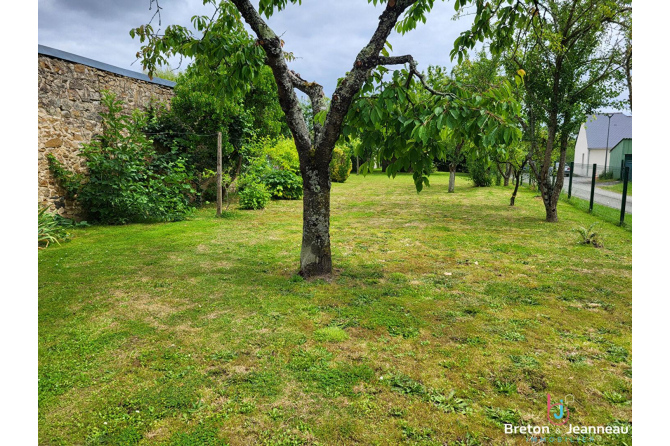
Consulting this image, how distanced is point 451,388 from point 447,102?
2565 mm

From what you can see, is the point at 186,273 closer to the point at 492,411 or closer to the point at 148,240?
the point at 148,240

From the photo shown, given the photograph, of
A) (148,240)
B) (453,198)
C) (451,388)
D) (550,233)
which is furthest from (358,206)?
(451,388)

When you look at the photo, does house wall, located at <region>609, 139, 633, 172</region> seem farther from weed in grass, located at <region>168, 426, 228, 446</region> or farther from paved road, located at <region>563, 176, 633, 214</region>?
weed in grass, located at <region>168, 426, 228, 446</region>

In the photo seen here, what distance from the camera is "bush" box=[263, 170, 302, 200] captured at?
13977 mm

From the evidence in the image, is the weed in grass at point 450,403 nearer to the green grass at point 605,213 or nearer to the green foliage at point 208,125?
the green grass at point 605,213

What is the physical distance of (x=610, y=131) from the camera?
3803 centimetres

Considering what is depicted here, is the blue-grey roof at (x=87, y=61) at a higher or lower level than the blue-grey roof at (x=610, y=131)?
lower

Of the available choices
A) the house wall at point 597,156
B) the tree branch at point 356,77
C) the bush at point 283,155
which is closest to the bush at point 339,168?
the bush at point 283,155

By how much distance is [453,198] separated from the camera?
589 inches

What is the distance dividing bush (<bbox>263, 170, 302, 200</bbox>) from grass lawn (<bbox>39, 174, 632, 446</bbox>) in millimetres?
7436

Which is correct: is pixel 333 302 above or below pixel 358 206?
below

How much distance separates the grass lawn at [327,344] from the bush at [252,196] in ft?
15.8

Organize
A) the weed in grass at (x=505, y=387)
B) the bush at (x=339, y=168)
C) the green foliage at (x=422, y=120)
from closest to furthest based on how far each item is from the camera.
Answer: the weed in grass at (x=505, y=387), the green foliage at (x=422, y=120), the bush at (x=339, y=168)

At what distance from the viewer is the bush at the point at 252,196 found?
11.4 metres
